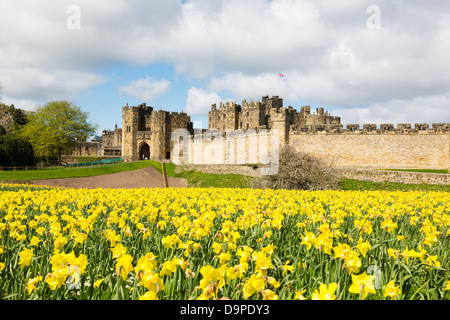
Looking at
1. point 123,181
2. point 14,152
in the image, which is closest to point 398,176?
point 123,181

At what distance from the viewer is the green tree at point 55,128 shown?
152 ft

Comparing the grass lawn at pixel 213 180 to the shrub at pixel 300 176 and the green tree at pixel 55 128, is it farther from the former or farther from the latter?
the green tree at pixel 55 128

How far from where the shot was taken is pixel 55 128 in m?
47.8

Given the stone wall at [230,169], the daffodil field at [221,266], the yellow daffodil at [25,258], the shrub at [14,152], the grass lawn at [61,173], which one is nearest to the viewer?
the daffodil field at [221,266]

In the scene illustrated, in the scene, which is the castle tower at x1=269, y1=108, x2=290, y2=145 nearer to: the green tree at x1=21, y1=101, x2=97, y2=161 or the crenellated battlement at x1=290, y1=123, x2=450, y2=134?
the crenellated battlement at x1=290, y1=123, x2=450, y2=134

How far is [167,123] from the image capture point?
222 ft

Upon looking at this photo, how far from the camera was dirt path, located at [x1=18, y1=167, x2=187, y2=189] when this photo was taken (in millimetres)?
31766

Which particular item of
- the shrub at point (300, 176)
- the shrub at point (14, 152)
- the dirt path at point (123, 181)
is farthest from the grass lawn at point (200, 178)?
the shrub at point (14, 152)

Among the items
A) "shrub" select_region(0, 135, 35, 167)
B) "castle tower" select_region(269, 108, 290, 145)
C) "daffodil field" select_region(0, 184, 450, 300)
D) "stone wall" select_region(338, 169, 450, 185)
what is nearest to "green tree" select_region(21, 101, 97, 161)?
"shrub" select_region(0, 135, 35, 167)

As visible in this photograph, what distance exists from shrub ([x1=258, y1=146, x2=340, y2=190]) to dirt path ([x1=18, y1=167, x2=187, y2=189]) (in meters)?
11.5

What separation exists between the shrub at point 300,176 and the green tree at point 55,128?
34.6 m

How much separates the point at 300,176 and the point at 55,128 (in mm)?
38784

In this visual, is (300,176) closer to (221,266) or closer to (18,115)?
(221,266)
